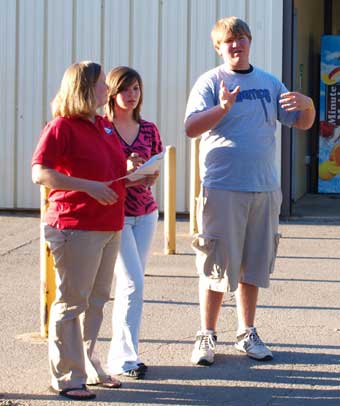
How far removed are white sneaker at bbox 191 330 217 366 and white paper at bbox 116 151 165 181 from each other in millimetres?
1262

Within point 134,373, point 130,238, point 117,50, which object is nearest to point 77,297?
point 130,238

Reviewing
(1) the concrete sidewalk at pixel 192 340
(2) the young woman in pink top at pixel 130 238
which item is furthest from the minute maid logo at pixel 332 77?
(2) the young woman in pink top at pixel 130 238

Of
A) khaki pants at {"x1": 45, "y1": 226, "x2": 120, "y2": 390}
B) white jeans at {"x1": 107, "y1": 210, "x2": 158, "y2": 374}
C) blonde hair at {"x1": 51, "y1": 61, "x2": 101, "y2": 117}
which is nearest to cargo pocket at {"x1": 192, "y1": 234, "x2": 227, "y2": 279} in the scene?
white jeans at {"x1": 107, "y1": 210, "x2": 158, "y2": 374}

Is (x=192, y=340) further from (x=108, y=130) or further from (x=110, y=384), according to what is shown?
(x=108, y=130)

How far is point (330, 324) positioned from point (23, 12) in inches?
283

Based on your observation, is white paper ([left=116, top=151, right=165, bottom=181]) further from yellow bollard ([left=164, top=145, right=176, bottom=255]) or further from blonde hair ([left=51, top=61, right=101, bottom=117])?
yellow bollard ([left=164, top=145, right=176, bottom=255])

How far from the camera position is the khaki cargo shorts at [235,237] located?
6.26m

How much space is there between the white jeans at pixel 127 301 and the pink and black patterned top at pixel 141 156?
0.07 m

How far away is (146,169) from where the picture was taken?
5.61 meters

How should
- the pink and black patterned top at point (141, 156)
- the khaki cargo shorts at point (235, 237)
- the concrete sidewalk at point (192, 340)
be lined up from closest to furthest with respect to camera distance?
the concrete sidewalk at point (192, 340) < the pink and black patterned top at point (141, 156) < the khaki cargo shorts at point (235, 237)

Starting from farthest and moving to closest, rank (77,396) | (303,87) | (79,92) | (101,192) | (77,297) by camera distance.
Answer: (303,87) < (77,396) < (77,297) < (79,92) < (101,192)

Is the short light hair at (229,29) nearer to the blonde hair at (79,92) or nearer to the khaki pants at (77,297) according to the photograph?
the blonde hair at (79,92)

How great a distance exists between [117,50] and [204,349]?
7.16 metres

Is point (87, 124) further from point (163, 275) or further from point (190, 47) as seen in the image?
point (190, 47)
